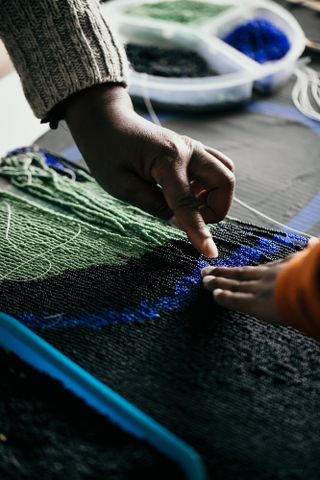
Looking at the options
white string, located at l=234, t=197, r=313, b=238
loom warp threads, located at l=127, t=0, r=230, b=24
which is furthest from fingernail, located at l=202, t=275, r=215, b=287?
loom warp threads, located at l=127, t=0, r=230, b=24

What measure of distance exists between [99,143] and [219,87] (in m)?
0.52

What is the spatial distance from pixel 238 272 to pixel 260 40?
895mm

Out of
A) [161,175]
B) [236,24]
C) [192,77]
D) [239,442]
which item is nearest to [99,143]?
[161,175]

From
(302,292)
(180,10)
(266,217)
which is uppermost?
(180,10)

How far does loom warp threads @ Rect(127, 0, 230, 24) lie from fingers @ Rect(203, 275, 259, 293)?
3.14 ft

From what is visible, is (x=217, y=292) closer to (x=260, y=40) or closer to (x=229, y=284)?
(x=229, y=284)

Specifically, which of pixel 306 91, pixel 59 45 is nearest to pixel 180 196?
pixel 59 45

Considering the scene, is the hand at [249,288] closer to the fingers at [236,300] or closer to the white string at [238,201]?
the fingers at [236,300]

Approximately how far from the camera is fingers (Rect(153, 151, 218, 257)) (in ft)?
2.23

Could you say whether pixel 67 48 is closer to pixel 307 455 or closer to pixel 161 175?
pixel 161 175

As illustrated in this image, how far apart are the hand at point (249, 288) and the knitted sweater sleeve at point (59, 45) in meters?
0.31

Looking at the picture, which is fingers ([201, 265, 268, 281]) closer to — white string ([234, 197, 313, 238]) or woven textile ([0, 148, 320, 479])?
woven textile ([0, 148, 320, 479])

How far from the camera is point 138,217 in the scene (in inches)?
34.4

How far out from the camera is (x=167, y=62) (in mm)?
1334
